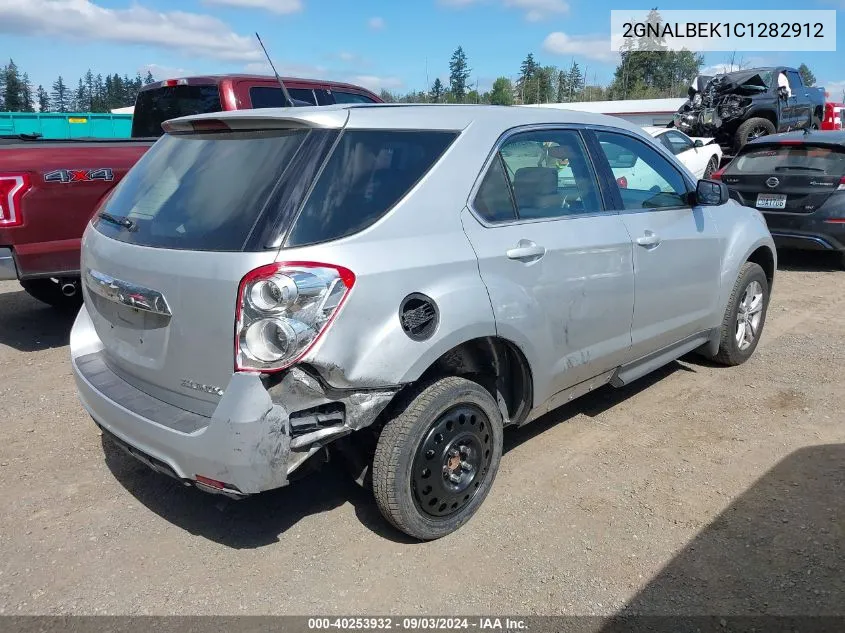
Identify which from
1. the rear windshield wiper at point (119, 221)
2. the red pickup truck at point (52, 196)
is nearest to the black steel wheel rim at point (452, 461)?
the rear windshield wiper at point (119, 221)

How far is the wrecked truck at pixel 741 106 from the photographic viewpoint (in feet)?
51.2

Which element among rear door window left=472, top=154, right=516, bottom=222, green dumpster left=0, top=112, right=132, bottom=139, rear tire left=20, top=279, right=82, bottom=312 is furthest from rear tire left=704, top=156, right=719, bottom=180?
green dumpster left=0, top=112, right=132, bottom=139

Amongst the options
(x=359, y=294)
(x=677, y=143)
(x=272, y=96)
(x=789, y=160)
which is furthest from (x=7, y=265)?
(x=677, y=143)

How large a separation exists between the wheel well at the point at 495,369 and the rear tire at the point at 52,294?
4.63 m

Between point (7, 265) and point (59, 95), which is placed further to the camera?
point (59, 95)

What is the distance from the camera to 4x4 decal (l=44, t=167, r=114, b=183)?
505 cm

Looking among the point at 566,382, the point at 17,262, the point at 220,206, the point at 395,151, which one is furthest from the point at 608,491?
the point at 17,262

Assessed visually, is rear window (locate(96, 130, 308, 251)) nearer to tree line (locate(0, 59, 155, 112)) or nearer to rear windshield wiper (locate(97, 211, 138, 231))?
rear windshield wiper (locate(97, 211, 138, 231))

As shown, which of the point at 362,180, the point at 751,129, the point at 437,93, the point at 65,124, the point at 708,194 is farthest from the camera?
the point at 437,93

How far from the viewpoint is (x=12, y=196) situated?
486 cm

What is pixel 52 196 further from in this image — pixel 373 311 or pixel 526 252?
pixel 526 252

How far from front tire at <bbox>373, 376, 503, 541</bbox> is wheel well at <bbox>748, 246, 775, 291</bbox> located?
9.74 feet

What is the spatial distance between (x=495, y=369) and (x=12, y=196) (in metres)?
3.70

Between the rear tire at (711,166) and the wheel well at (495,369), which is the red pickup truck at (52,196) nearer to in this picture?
the wheel well at (495,369)
